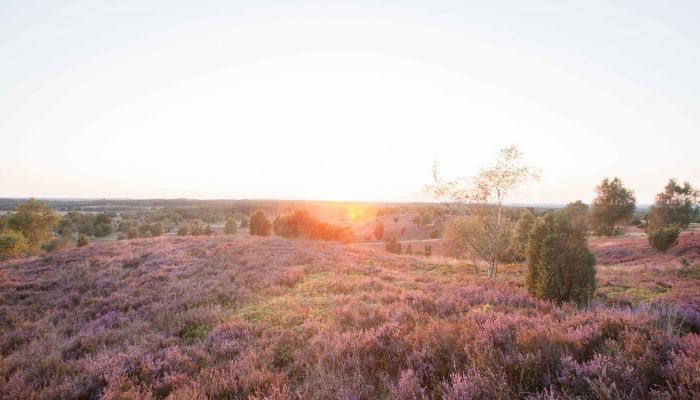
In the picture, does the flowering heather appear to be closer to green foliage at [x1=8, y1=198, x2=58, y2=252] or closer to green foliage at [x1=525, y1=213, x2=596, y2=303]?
green foliage at [x1=525, y1=213, x2=596, y2=303]

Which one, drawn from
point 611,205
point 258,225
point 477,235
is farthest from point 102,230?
point 611,205

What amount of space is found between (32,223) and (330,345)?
44467mm

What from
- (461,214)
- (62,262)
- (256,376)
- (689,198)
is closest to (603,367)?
(256,376)

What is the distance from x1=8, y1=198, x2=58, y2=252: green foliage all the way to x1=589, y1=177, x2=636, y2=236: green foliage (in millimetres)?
87723

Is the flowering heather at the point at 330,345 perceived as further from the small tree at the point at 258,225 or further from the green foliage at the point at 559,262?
the small tree at the point at 258,225

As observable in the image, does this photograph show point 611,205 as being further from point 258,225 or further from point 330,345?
point 330,345

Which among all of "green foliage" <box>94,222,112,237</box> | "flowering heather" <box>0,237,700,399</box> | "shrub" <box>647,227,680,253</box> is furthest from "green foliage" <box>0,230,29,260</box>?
"shrub" <box>647,227,680,253</box>

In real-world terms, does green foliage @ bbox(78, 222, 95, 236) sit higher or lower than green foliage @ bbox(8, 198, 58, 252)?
lower

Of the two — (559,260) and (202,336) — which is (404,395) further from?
(559,260)

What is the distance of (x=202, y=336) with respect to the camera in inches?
302

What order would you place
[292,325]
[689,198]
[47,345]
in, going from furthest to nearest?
[689,198] → [292,325] → [47,345]

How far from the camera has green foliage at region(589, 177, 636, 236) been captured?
193 feet

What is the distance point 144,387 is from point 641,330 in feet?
26.5

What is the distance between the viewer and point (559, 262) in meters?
9.95
